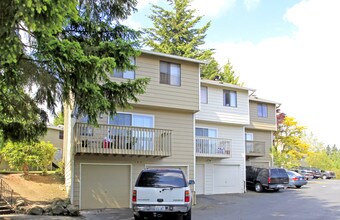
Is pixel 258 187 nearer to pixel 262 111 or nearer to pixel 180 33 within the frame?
pixel 262 111

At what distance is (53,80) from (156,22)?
32.3 metres

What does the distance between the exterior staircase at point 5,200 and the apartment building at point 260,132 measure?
1733 cm

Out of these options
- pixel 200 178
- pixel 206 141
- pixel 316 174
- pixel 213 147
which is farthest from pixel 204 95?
pixel 316 174

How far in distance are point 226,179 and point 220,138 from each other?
9.94 feet

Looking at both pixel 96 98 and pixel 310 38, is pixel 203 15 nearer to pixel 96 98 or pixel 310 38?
pixel 310 38

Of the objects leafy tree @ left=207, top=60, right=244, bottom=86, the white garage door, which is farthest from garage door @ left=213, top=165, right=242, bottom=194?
leafy tree @ left=207, top=60, right=244, bottom=86

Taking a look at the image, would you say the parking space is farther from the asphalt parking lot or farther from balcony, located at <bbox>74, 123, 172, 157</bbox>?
balcony, located at <bbox>74, 123, 172, 157</bbox>

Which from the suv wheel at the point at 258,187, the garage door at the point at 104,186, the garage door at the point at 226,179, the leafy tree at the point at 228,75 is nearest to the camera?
the garage door at the point at 104,186

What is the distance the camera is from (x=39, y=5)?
573cm

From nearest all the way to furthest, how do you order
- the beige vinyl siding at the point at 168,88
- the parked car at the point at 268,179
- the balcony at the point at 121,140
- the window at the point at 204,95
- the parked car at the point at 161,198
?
the parked car at the point at 161,198, the balcony at the point at 121,140, the beige vinyl siding at the point at 168,88, the window at the point at 204,95, the parked car at the point at 268,179

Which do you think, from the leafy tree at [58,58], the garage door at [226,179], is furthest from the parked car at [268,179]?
the leafy tree at [58,58]

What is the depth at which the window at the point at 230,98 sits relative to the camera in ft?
80.3

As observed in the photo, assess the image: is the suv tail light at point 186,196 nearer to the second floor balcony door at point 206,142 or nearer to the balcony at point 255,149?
the second floor balcony door at point 206,142

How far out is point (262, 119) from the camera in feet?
95.5
